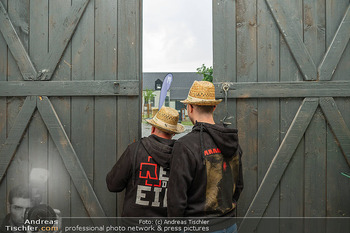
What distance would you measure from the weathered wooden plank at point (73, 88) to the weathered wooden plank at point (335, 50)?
1992mm

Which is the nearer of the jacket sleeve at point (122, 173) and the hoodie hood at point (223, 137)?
the hoodie hood at point (223, 137)

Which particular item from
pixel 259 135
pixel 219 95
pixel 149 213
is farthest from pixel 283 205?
pixel 149 213

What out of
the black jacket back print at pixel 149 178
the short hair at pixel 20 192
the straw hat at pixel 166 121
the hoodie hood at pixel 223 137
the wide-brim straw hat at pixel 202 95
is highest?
the wide-brim straw hat at pixel 202 95

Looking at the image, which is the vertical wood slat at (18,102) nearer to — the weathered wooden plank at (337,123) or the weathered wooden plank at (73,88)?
the weathered wooden plank at (73,88)

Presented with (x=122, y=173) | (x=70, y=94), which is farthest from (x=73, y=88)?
(x=122, y=173)

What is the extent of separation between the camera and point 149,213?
2293mm

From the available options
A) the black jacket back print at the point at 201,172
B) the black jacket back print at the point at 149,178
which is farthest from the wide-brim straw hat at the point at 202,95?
the black jacket back print at the point at 149,178

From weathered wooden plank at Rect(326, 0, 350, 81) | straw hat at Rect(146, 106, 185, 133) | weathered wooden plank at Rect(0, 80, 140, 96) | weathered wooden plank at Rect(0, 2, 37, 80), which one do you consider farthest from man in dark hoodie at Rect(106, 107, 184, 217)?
weathered wooden plank at Rect(326, 0, 350, 81)

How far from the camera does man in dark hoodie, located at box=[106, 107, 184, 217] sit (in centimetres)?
230

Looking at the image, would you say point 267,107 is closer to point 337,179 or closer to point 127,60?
point 337,179

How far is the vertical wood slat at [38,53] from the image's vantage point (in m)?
3.20

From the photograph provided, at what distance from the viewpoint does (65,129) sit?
320 cm

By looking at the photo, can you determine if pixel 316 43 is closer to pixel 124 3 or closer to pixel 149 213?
pixel 124 3

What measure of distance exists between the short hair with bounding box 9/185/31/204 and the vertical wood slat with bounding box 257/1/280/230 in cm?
256
